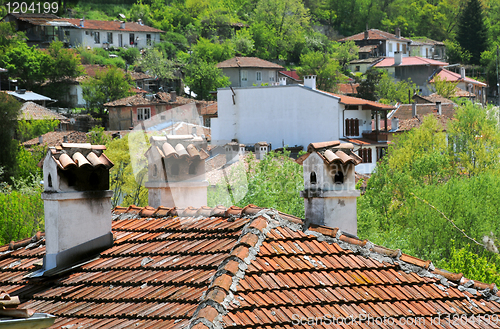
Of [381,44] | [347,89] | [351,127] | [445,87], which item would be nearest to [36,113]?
[351,127]

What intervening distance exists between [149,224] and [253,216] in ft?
4.74

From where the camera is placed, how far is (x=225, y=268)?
5.65 meters

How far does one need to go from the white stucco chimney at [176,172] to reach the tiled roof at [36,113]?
4914 cm

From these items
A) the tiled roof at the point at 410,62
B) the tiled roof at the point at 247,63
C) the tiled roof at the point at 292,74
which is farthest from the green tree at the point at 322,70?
the tiled roof at the point at 410,62

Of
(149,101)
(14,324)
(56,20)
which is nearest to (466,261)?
(14,324)

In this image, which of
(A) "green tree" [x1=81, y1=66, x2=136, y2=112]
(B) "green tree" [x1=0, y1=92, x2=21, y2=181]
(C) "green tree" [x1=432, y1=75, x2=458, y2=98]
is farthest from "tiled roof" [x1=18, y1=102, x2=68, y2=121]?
(C) "green tree" [x1=432, y1=75, x2=458, y2=98]

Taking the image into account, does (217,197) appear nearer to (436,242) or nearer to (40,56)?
(436,242)

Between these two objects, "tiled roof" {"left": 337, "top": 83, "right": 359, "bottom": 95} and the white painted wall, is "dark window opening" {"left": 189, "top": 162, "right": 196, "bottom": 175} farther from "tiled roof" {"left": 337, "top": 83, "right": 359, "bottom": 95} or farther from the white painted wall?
"tiled roof" {"left": 337, "top": 83, "right": 359, "bottom": 95}

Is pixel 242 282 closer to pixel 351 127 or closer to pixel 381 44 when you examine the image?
pixel 351 127

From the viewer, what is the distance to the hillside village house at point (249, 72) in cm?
7644

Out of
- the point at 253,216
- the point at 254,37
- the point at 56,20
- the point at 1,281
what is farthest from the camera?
the point at 254,37

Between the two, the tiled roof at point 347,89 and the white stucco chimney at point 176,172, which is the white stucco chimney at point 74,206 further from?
the tiled roof at point 347,89

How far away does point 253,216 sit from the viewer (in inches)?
261

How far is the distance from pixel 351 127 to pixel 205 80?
2930 centimetres
